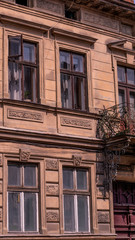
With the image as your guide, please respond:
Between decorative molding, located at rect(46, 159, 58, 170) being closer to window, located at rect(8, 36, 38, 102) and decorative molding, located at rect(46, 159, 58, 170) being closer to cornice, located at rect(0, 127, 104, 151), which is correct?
cornice, located at rect(0, 127, 104, 151)

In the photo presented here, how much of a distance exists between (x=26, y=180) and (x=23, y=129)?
137 cm

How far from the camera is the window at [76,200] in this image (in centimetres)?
1407

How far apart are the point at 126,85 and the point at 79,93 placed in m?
1.99

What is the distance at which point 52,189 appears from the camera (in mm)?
13750

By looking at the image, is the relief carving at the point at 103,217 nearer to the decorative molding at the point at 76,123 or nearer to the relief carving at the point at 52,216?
the relief carving at the point at 52,216

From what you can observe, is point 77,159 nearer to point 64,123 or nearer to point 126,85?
point 64,123

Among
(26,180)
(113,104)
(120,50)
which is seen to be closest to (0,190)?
(26,180)

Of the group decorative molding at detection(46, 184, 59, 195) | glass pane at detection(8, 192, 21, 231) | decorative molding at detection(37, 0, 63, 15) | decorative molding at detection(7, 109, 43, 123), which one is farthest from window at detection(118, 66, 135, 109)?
glass pane at detection(8, 192, 21, 231)

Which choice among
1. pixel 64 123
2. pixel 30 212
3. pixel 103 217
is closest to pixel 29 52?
pixel 64 123

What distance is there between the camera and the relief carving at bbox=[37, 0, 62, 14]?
1493 cm

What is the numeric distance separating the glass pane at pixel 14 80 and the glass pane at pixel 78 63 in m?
2.05

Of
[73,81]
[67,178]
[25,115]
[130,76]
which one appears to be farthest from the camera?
[130,76]

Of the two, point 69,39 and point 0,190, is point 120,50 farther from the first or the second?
point 0,190

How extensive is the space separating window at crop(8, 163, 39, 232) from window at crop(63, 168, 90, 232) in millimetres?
1016
